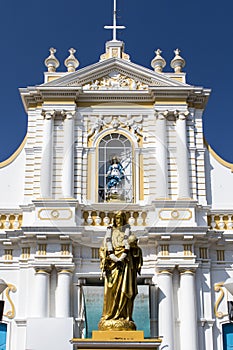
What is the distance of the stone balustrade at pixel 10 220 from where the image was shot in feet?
59.5

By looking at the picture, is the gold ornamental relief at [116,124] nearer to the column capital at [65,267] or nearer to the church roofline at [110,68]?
the church roofline at [110,68]

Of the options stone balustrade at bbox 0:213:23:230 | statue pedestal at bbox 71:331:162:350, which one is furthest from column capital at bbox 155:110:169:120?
statue pedestal at bbox 71:331:162:350

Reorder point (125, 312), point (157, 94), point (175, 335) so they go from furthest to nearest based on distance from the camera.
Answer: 1. point (157, 94)
2. point (175, 335)
3. point (125, 312)

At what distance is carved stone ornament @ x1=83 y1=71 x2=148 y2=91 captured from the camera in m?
19.6

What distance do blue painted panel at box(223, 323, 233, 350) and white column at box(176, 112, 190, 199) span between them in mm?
3529

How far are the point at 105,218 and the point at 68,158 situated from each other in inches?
78.5

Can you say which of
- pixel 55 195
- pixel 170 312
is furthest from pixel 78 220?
pixel 170 312

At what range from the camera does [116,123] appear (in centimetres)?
1925

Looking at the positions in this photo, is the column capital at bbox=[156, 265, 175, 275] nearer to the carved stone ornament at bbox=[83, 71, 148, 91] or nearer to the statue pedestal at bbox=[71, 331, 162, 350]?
the carved stone ornament at bbox=[83, 71, 148, 91]

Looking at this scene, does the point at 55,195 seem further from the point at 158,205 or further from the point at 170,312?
the point at 170,312

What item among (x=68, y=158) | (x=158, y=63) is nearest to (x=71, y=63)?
(x=158, y=63)

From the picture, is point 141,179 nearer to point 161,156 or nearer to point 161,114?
point 161,156

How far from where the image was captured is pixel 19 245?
17875 mm

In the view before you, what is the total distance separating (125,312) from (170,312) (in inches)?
181
